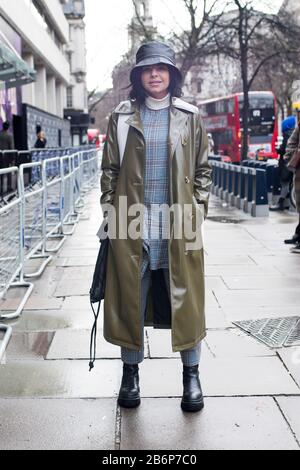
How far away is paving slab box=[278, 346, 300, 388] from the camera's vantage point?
4.10 meters

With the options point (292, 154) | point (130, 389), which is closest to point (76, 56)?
point (292, 154)

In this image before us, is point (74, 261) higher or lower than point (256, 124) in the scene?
lower

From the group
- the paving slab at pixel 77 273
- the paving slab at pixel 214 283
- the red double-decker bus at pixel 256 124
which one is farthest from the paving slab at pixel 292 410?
the red double-decker bus at pixel 256 124

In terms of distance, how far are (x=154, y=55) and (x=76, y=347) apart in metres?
2.26

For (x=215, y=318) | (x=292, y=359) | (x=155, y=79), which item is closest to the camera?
(x=155, y=79)

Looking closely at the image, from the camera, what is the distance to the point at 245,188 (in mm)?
13055

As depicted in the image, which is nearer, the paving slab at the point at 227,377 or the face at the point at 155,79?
the face at the point at 155,79

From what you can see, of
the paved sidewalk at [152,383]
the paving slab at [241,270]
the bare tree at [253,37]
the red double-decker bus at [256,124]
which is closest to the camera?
the paved sidewalk at [152,383]

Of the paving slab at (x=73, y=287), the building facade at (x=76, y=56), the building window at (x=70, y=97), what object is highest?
the building facade at (x=76, y=56)

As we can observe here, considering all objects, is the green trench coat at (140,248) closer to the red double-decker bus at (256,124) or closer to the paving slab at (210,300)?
the paving slab at (210,300)

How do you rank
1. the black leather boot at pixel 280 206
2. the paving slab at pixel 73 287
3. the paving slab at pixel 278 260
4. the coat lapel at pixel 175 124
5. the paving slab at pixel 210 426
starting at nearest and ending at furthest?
the paving slab at pixel 210 426 < the coat lapel at pixel 175 124 < the paving slab at pixel 73 287 < the paving slab at pixel 278 260 < the black leather boot at pixel 280 206

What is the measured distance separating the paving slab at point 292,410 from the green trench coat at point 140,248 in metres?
0.62

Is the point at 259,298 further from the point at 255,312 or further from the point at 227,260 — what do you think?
the point at 227,260

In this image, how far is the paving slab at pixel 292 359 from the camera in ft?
13.4
